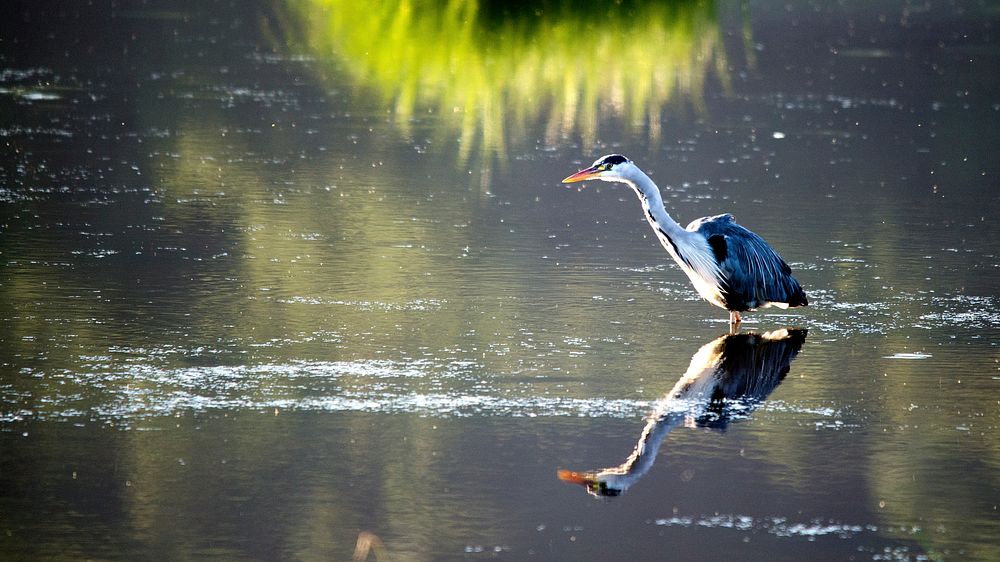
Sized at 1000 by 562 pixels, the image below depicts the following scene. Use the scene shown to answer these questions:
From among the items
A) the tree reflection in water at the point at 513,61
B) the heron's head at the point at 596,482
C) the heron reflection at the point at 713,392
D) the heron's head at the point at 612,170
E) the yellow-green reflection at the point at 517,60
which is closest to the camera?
the heron's head at the point at 596,482

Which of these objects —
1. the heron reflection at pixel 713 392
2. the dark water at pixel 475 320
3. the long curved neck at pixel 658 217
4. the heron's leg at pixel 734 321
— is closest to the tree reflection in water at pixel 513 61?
the dark water at pixel 475 320

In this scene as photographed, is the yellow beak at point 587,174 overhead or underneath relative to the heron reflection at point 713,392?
overhead

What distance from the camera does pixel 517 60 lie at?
20922mm

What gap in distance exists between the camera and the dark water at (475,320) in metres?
6.14

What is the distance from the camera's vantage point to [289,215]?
12.1 meters

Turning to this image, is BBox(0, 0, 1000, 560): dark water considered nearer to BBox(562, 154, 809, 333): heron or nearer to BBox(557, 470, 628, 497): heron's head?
BBox(557, 470, 628, 497): heron's head

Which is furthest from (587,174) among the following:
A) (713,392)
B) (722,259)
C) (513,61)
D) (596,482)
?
(513,61)

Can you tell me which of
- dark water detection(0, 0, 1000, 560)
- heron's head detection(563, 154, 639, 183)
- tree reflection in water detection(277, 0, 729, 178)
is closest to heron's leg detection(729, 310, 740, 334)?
dark water detection(0, 0, 1000, 560)

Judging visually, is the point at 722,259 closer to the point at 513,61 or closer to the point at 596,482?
the point at 596,482

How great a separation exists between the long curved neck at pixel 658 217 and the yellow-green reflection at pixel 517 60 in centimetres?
577

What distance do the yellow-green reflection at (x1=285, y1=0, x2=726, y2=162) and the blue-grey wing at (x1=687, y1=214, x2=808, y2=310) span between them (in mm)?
5996

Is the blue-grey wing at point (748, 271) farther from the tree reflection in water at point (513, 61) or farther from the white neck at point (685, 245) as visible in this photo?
the tree reflection in water at point (513, 61)

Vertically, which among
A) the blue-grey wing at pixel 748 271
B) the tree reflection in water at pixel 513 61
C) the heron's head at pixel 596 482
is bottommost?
the heron's head at pixel 596 482

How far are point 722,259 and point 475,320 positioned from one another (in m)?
1.57
